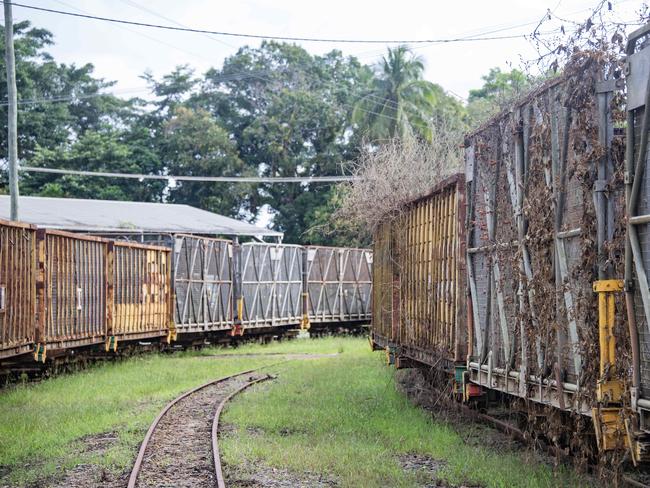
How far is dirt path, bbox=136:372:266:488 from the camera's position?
8.45 m

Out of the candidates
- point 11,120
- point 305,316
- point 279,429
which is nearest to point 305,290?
point 305,316

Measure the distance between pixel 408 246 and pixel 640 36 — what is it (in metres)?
8.22

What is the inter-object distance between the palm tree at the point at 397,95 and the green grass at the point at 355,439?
26.2m

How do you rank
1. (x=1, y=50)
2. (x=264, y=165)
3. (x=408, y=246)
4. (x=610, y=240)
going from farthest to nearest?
(x=264, y=165) → (x=1, y=50) → (x=408, y=246) → (x=610, y=240)

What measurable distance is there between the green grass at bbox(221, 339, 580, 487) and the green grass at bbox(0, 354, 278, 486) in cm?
144

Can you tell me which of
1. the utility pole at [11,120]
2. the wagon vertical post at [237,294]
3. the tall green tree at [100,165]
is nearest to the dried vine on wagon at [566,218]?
the utility pole at [11,120]

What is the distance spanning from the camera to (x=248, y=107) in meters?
54.5

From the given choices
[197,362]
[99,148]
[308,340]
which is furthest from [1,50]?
[197,362]

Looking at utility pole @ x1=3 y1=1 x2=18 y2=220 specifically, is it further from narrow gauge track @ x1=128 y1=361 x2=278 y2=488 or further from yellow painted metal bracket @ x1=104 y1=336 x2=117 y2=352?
narrow gauge track @ x1=128 y1=361 x2=278 y2=488

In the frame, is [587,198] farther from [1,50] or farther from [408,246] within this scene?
[1,50]

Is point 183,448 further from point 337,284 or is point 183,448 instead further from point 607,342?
point 337,284

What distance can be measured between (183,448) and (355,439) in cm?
216

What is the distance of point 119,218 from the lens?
113 feet

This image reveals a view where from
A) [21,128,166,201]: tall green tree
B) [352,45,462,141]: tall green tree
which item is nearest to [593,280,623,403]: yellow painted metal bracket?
[352,45,462,141]: tall green tree
